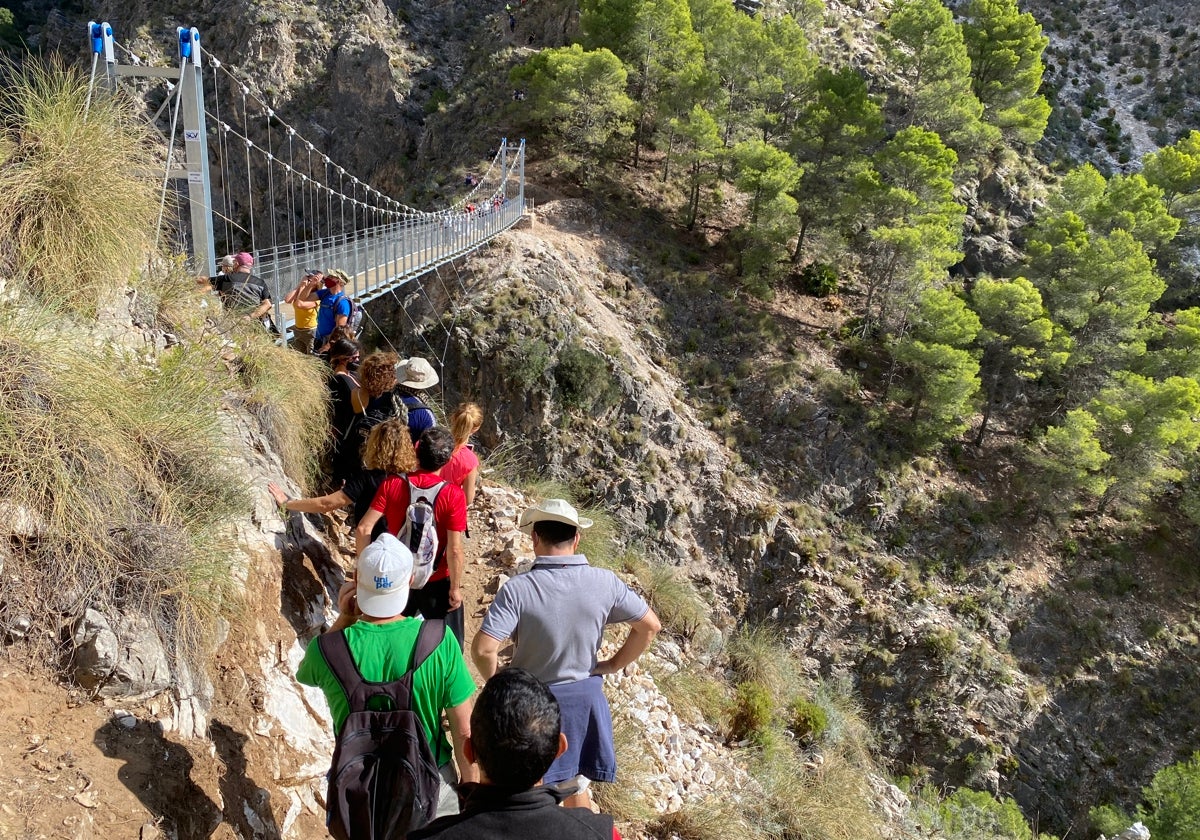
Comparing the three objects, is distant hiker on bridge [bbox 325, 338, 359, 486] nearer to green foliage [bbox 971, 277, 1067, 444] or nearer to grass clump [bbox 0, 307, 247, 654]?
grass clump [bbox 0, 307, 247, 654]

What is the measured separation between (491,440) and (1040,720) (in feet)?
40.7

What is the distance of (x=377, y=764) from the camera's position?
5.58ft

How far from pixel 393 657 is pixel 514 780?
54 centimetres

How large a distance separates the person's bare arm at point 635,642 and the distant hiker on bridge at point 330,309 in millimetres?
3722

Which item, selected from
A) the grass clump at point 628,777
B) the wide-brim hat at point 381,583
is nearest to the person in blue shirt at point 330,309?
the grass clump at point 628,777

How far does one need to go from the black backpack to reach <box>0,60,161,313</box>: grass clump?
2.26 meters

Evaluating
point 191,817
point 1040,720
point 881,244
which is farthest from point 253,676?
point 881,244

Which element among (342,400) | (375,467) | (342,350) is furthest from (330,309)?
(375,467)

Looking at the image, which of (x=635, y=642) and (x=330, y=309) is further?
(x=330, y=309)

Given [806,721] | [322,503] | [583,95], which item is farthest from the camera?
[583,95]

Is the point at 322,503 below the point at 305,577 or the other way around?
the other way around

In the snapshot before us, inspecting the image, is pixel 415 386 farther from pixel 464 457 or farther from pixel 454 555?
pixel 454 555

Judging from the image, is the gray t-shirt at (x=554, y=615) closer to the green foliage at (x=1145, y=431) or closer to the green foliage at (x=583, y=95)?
the green foliage at (x=1145, y=431)

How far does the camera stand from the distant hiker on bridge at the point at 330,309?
528 cm
